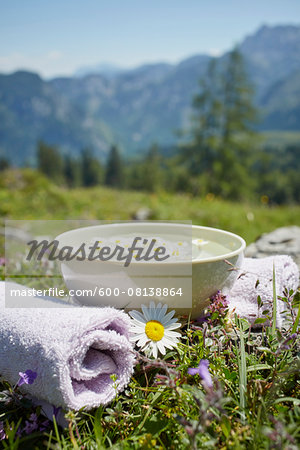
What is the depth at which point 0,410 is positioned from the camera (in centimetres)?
130

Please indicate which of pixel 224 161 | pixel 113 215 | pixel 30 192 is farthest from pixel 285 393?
pixel 224 161

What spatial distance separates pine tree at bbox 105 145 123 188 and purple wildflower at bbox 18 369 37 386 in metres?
73.7

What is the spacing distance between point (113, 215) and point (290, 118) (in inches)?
8160

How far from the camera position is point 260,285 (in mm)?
1688

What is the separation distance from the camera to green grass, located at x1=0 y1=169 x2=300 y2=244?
260 inches

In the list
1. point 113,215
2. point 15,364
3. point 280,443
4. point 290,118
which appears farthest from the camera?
point 290,118

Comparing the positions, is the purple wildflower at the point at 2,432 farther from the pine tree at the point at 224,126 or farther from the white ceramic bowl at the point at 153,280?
the pine tree at the point at 224,126

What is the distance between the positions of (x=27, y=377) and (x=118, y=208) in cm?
694

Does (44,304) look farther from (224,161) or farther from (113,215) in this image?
(224,161)

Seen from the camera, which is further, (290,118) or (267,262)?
(290,118)

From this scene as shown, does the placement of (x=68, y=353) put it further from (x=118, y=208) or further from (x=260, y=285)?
(x=118, y=208)

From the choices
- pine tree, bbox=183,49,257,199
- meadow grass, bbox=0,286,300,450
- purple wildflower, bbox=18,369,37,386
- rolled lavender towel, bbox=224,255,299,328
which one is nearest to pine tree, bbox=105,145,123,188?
pine tree, bbox=183,49,257,199

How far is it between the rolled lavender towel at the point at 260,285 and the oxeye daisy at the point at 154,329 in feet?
1.08

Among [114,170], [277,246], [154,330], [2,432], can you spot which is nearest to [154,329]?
[154,330]
